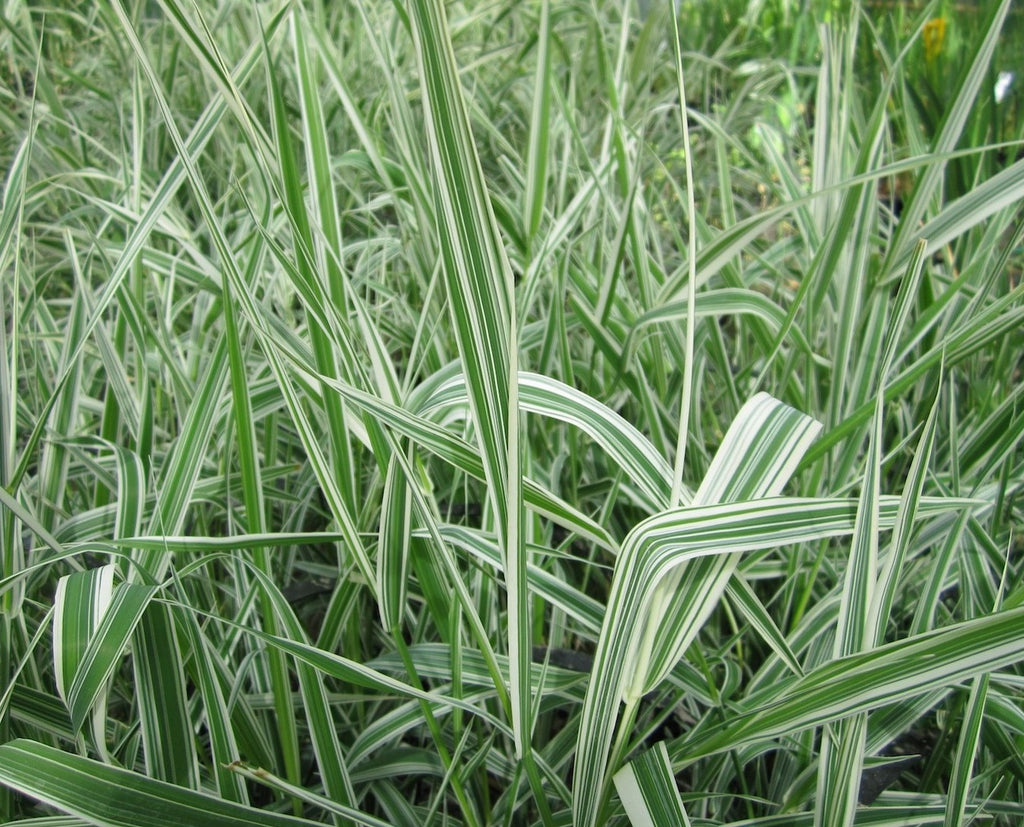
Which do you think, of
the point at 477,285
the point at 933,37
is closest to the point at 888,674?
the point at 477,285

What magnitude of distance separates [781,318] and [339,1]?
1.46 meters

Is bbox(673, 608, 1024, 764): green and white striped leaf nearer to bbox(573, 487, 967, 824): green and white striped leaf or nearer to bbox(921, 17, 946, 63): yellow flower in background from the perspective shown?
bbox(573, 487, 967, 824): green and white striped leaf

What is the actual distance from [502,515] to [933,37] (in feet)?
6.11

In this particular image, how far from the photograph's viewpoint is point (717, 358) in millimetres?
730

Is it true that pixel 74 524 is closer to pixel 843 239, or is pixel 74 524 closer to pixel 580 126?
pixel 843 239

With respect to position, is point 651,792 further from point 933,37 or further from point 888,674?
point 933,37

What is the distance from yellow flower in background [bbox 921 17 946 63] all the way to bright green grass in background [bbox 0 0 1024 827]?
96 centimetres

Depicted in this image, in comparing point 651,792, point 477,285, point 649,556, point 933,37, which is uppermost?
point 933,37

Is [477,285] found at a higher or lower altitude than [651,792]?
higher

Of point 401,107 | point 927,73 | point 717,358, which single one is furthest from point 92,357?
point 927,73

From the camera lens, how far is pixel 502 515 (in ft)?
1.20

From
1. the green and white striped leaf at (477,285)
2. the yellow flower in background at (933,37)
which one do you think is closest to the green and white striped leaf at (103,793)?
the green and white striped leaf at (477,285)

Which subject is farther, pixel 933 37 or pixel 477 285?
pixel 933 37

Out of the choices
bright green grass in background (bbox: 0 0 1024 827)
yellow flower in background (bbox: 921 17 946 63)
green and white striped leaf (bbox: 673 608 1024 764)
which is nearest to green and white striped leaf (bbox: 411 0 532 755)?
bright green grass in background (bbox: 0 0 1024 827)
